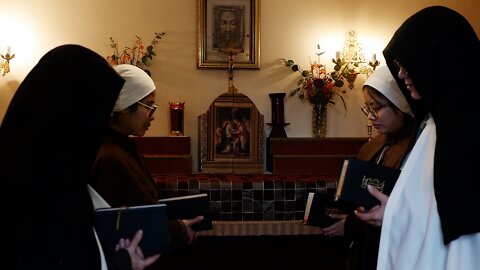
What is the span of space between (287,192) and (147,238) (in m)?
2.92

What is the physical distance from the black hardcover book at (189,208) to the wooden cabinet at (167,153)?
272 cm

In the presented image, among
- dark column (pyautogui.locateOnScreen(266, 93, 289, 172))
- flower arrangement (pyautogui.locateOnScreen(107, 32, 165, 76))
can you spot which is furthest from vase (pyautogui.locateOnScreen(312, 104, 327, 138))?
flower arrangement (pyautogui.locateOnScreen(107, 32, 165, 76))

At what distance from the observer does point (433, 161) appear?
1687 mm

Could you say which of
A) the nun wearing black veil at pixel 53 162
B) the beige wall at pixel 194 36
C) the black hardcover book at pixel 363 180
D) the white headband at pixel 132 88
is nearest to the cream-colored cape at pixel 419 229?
the black hardcover book at pixel 363 180

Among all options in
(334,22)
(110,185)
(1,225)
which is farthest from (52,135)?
(334,22)

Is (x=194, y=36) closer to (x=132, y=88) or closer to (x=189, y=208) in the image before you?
(x=132, y=88)

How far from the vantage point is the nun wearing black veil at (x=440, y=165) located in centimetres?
160

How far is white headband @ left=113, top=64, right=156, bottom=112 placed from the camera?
243cm

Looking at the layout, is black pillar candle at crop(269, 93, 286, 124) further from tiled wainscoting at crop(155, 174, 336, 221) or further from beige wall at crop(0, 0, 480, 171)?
tiled wainscoting at crop(155, 174, 336, 221)

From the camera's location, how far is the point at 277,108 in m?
5.77

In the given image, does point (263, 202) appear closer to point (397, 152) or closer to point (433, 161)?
point (397, 152)

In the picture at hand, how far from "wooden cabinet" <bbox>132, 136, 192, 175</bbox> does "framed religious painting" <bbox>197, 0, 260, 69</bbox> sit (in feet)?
3.48

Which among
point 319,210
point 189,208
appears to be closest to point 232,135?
point 319,210

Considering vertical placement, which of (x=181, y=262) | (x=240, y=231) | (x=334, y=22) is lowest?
(x=181, y=262)
